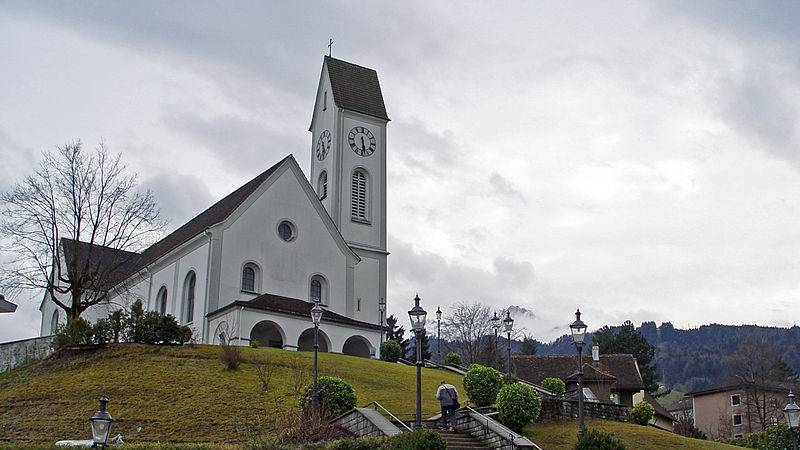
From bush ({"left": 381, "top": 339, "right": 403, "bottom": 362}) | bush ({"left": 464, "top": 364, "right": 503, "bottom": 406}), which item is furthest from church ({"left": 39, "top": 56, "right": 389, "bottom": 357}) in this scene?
bush ({"left": 464, "top": 364, "right": 503, "bottom": 406})

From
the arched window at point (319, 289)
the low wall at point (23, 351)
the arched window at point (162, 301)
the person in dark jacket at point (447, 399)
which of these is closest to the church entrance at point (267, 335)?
the arched window at point (319, 289)

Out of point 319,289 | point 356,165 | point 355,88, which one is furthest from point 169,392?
point 355,88

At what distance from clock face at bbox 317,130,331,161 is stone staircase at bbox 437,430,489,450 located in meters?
38.5

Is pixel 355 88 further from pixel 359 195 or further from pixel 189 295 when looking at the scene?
pixel 189 295

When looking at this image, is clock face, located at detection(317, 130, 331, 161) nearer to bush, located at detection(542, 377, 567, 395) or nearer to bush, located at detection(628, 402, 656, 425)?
bush, located at detection(542, 377, 567, 395)

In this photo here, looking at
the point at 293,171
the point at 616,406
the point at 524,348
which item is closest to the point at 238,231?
the point at 293,171

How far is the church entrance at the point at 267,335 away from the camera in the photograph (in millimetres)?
50125

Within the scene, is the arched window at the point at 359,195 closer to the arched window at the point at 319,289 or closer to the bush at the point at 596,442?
the arched window at the point at 319,289

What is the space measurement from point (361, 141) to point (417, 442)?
43.2m

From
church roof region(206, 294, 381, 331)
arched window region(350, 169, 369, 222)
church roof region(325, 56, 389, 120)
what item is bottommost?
church roof region(206, 294, 381, 331)

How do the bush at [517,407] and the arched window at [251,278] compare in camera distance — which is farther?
the arched window at [251,278]

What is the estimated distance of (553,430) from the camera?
101ft

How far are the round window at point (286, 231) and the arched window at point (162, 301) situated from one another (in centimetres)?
970

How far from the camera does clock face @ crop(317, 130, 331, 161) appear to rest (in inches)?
2534
